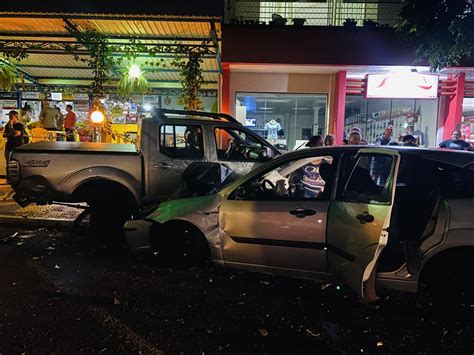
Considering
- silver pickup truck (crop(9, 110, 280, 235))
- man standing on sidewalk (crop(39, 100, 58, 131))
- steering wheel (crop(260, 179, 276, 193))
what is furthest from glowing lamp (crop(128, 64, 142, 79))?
steering wheel (crop(260, 179, 276, 193))

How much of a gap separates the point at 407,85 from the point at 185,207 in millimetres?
9213

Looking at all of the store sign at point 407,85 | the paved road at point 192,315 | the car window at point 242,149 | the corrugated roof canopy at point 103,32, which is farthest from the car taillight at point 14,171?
the store sign at point 407,85

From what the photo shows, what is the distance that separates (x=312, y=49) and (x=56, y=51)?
7704 millimetres

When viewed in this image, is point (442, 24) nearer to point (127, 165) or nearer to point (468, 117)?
point (127, 165)

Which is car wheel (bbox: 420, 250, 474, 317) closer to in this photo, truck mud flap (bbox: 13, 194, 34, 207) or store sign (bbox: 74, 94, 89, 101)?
truck mud flap (bbox: 13, 194, 34, 207)

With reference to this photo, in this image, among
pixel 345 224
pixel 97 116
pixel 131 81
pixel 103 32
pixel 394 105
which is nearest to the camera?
pixel 345 224

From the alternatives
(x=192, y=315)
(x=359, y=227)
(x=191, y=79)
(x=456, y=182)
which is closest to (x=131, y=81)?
(x=191, y=79)

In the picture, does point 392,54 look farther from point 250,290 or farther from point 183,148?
point 250,290

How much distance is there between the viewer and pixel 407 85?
11477 mm

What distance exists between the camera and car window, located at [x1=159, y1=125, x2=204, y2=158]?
6574 millimetres

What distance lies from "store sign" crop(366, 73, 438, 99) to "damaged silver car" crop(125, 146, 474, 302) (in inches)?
289

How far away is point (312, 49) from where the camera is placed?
34.6 feet

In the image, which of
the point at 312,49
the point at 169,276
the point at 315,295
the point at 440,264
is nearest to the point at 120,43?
the point at 312,49

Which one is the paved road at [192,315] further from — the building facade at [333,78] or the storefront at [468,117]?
the storefront at [468,117]
